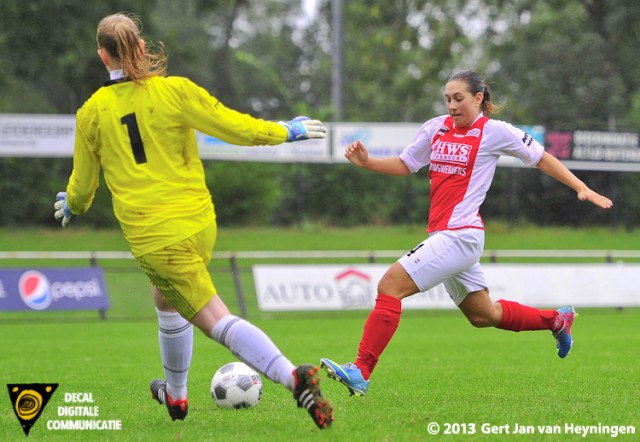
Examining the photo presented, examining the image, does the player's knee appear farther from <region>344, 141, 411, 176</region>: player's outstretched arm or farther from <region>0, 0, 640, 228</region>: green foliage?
<region>0, 0, 640, 228</region>: green foliage

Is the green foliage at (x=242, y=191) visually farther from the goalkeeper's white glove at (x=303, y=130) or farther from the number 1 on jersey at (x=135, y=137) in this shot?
the number 1 on jersey at (x=135, y=137)

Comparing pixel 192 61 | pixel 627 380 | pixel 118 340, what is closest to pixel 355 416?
pixel 627 380

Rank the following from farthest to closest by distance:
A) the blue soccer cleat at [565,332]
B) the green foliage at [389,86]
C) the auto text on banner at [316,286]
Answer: the green foliage at [389,86], the auto text on banner at [316,286], the blue soccer cleat at [565,332]

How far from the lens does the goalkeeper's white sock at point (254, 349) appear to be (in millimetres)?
5262

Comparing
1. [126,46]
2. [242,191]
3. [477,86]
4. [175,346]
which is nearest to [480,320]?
[477,86]

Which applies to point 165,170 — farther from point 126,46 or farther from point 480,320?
point 480,320

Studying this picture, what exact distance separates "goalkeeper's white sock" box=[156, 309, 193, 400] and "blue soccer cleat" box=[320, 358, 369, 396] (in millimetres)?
825

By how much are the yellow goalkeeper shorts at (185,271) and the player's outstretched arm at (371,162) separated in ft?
5.41

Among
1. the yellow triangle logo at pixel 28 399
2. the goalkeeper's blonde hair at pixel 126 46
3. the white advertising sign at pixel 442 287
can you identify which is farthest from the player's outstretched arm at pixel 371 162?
the white advertising sign at pixel 442 287

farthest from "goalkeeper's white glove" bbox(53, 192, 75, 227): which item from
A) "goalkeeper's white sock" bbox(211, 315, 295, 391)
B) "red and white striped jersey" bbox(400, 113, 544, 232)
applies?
"red and white striped jersey" bbox(400, 113, 544, 232)

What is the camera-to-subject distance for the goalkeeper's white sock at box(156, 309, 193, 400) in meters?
6.01

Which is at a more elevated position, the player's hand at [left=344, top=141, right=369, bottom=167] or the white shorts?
the player's hand at [left=344, top=141, right=369, bottom=167]

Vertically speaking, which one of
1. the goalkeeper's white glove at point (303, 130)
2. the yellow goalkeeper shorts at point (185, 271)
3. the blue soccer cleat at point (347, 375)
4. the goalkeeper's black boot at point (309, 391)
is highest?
the goalkeeper's white glove at point (303, 130)

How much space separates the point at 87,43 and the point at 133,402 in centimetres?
2267
